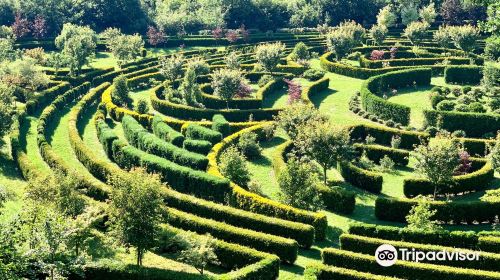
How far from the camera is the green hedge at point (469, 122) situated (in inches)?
2559

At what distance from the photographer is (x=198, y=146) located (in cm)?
5753

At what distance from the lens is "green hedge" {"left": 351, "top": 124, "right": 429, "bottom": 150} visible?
201ft

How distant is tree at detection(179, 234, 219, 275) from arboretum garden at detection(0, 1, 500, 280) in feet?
0.34

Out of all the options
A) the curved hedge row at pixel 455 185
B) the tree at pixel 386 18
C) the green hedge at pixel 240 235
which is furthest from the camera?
the tree at pixel 386 18

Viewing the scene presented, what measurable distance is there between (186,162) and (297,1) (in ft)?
302

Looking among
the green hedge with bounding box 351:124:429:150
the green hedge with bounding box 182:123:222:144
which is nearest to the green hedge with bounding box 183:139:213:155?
the green hedge with bounding box 182:123:222:144

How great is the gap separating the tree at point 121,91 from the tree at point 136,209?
44.5 metres

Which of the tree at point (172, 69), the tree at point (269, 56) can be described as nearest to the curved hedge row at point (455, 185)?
the tree at point (269, 56)

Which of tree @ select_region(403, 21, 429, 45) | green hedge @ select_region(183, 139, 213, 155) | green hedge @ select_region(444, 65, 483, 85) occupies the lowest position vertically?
green hedge @ select_region(183, 139, 213, 155)

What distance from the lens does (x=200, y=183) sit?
48531 millimetres

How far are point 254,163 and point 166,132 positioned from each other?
1012 centimetres

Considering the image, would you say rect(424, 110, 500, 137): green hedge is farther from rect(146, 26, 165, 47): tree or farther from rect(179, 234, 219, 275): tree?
rect(146, 26, 165, 47): tree

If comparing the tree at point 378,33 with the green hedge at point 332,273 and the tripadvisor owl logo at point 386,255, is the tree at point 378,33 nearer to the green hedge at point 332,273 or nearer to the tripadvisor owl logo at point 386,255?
the tripadvisor owl logo at point 386,255

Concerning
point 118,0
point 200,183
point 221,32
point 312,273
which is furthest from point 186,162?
point 118,0
